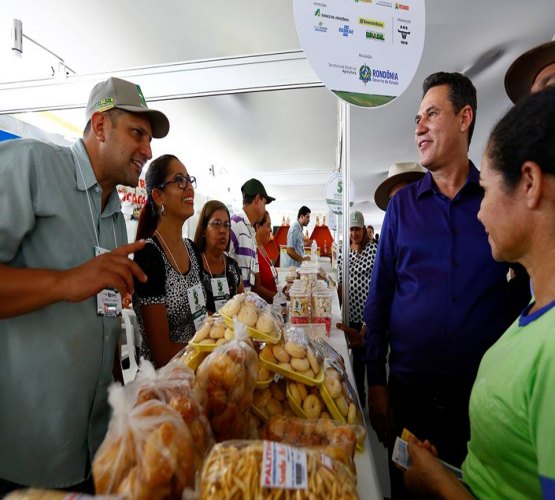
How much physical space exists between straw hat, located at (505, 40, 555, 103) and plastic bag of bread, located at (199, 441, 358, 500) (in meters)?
1.70

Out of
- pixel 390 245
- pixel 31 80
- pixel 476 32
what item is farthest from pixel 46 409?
pixel 476 32

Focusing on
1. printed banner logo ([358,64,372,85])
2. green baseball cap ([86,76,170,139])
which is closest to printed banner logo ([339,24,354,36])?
printed banner logo ([358,64,372,85])

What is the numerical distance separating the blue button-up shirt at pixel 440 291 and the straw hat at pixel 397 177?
3.83ft

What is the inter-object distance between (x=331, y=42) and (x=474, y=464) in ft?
4.79

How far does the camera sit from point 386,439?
4.86ft

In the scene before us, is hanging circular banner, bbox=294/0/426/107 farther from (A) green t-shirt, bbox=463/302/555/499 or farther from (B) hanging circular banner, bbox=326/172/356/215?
(B) hanging circular banner, bbox=326/172/356/215

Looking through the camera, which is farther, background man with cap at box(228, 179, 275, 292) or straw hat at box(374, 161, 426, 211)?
background man with cap at box(228, 179, 275, 292)

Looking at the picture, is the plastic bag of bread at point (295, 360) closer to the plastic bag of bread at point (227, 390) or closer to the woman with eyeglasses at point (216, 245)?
the plastic bag of bread at point (227, 390)

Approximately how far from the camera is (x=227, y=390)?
0.67m

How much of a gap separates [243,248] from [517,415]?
2.65m

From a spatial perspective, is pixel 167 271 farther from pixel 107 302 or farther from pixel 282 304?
pixel 282 304

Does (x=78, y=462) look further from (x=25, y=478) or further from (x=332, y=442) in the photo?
(x=332, y=442)

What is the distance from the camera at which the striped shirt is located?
3137 millimetres

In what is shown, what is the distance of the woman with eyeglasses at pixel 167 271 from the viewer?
1571 mm
